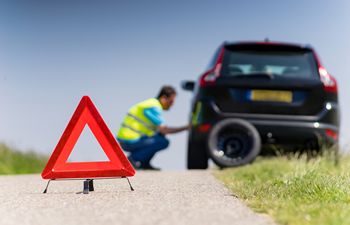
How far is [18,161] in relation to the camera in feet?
31.9

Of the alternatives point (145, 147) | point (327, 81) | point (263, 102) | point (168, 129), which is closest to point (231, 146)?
point (263, 102)

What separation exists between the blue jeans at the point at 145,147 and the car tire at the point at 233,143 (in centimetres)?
250

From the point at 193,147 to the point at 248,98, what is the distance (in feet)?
4.18

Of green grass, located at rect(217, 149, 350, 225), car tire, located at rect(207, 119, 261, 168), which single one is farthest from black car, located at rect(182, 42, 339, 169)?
green grass, located at rect(217, 149, 350, 225)

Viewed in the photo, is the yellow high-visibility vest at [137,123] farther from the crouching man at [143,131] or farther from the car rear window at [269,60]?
the car rear window at [269,60]

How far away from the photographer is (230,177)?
554 cm

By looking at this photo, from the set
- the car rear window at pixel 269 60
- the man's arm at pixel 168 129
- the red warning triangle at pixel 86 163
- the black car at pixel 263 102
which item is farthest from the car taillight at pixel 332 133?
the red warning triangle at pixel 86 163

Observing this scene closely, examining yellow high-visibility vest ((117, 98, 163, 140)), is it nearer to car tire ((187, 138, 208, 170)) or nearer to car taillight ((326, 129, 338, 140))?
car tire ((187, 138, 208, 170))

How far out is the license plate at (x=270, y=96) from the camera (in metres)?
6.68

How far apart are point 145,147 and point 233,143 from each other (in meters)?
2.68

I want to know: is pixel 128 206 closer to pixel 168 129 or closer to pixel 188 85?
pixel 188 85

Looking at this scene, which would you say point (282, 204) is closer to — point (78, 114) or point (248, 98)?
point (78, 114)

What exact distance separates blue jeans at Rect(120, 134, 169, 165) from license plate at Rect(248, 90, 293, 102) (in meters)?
2.80

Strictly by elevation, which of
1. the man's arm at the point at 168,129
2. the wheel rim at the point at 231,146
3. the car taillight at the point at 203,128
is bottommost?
the man's arm at the point at 168,129
